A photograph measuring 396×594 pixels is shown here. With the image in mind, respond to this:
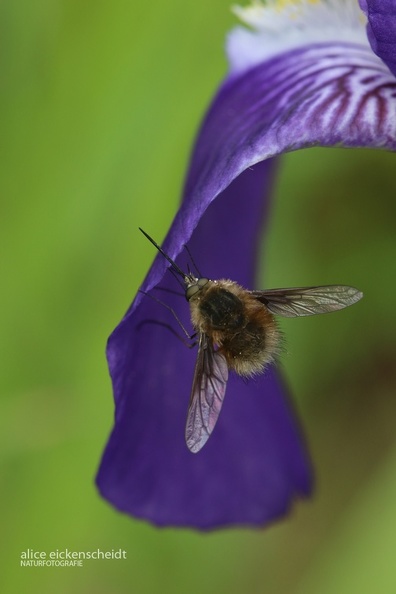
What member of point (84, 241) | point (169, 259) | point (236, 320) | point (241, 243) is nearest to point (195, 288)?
point (236, 320)

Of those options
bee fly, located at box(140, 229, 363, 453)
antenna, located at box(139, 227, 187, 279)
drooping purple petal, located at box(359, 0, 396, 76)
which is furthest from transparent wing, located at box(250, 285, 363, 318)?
drooping purple petal, located at box(359, 0, 396, 76)

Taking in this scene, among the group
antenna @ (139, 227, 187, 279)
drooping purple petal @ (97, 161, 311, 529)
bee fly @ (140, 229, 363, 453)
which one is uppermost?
antenna @ (139, 227, 187, 279)

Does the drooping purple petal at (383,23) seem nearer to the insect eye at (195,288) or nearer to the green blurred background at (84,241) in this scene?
the insect eye at (195,288)

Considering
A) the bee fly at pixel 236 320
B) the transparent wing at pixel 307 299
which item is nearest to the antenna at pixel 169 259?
the bee fly at pixel 236 320

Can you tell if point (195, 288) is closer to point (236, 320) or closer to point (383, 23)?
point (236, 320)

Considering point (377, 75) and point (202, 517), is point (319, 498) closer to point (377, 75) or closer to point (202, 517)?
point (202, 517)

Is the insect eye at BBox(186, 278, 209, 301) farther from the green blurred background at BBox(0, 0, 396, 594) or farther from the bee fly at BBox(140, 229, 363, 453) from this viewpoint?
the green blurred background at BBox(0, 0, 396, 594)

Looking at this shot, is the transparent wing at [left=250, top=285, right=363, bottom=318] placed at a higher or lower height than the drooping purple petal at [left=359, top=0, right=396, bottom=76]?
lower
